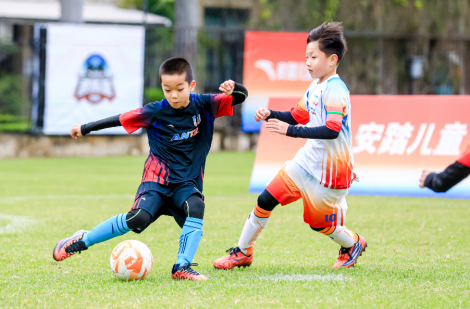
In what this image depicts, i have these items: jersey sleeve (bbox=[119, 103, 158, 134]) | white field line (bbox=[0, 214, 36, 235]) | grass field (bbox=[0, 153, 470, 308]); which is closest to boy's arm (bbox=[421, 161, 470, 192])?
grass field (bbox=[0, 153, 470, 308])

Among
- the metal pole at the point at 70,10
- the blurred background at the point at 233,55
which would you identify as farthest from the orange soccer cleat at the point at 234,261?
the metal pole at the point at 70,10

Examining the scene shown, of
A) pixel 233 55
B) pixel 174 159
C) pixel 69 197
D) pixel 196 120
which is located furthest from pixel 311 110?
pixel 233 55

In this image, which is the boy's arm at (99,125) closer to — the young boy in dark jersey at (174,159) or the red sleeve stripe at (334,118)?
the young boy in dark jersey at (174,159)

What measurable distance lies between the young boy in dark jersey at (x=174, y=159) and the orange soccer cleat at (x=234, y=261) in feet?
1.40

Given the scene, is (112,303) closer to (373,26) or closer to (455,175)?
(455,175)

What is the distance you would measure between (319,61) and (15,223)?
3.95 m

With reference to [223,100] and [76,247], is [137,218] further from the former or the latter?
[223,100]

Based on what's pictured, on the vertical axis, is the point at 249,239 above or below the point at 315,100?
below

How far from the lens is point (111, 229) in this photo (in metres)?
4.24

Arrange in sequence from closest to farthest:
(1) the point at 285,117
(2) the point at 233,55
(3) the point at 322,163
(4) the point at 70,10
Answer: (3) the point at 322,163, (1) the point at 285,117, (4) the point at 70,10, (2) the point at 233,55

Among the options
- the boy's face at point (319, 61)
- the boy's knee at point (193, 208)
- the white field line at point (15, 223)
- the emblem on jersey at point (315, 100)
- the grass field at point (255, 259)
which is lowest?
the white field line at point (15, 223)

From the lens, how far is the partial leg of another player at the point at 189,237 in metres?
4.16

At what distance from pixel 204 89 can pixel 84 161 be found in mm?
3826

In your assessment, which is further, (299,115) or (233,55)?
(233,55)
